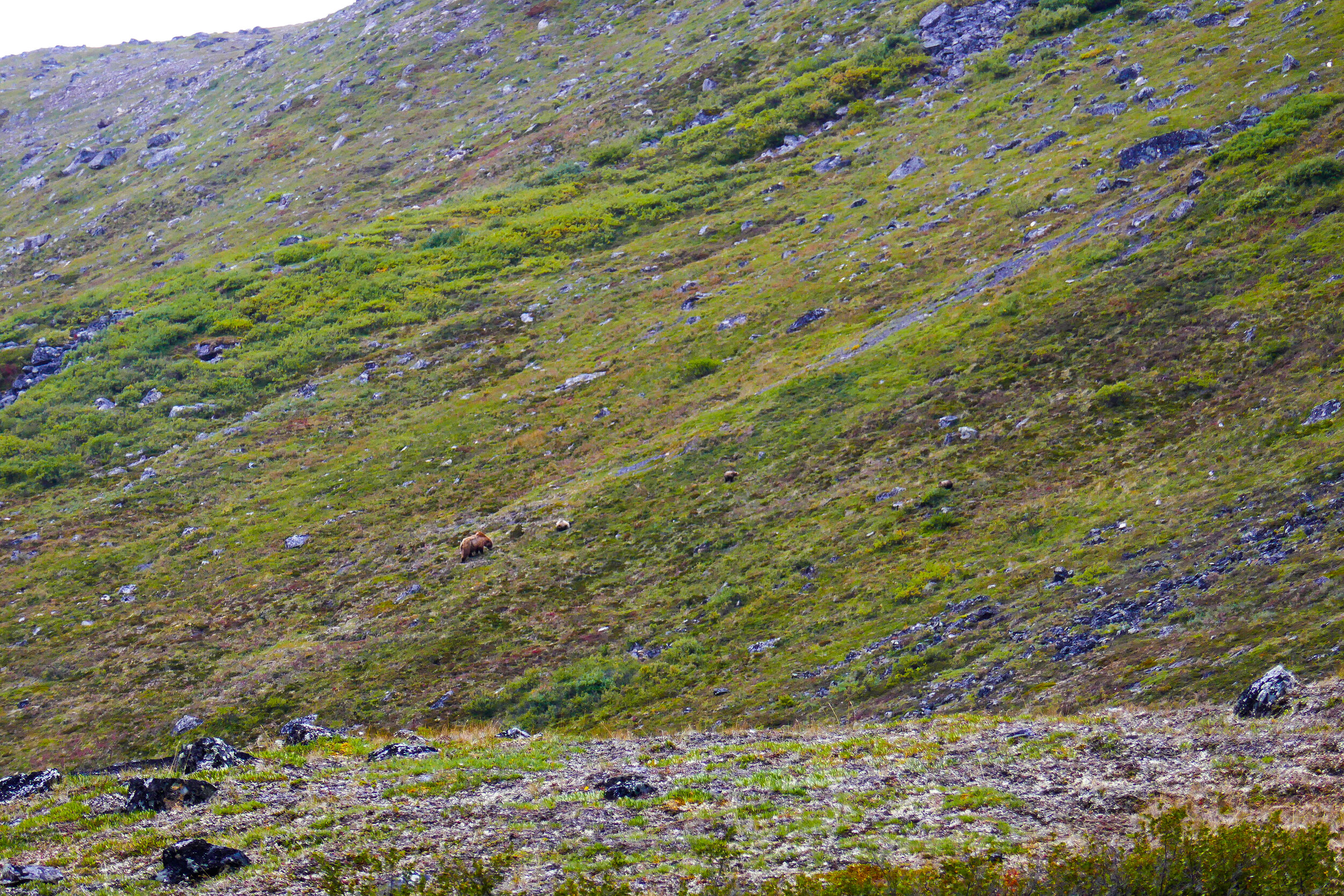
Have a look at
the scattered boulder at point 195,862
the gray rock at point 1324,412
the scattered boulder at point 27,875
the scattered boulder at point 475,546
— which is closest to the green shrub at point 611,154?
the scattered boulder at point 475,546

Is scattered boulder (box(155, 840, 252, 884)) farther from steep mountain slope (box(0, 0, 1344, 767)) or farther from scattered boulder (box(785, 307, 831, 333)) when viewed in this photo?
scattered boulder (box(785, 307, 831, 333))

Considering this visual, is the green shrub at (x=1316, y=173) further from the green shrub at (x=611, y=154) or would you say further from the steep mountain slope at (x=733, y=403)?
the green shrub at (x=611, y=154)

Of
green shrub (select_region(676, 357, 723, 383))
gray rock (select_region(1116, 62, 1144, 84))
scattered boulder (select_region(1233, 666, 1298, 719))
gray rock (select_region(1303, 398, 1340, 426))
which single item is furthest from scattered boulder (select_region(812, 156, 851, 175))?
scattered boulder (select_region(1233, 666, 1298, 719))

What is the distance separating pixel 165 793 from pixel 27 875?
10.5 feet

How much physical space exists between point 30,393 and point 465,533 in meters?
39.9

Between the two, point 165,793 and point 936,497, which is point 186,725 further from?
point 936,497

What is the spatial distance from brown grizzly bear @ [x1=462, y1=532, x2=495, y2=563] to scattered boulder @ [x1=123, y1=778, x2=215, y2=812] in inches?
716

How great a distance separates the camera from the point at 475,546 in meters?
33.4

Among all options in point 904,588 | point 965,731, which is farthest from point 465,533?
point 965,731

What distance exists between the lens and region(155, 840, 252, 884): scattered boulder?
37.6 ft

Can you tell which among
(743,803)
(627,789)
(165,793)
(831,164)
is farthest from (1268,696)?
(831,164)

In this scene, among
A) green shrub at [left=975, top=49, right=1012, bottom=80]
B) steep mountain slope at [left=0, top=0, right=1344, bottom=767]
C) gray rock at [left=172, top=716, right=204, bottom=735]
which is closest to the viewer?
steep mountain slope at [left=0, top=0, right=1344, bottom=767]

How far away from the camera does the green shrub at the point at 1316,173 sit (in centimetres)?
3288

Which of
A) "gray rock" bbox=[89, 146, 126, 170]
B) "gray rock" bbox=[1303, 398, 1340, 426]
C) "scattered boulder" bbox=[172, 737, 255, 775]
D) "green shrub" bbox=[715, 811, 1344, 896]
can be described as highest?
"gray rock" bbox=[89, 146, 126, 170]
